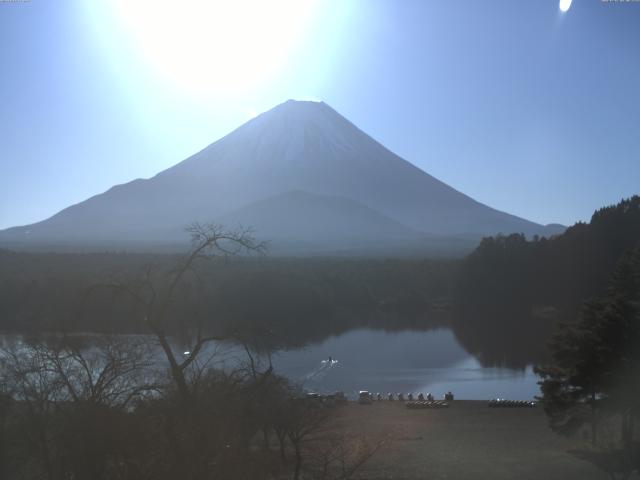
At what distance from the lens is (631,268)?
12.6 metres

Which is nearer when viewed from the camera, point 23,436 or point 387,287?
point 23,436

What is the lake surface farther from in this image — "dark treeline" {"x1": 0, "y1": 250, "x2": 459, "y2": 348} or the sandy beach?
the sandy beach

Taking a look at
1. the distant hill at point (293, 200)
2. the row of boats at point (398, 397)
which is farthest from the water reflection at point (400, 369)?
the distant hill at point (293, 200)

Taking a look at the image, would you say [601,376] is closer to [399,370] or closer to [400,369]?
[399,370]

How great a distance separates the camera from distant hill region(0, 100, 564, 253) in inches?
2645

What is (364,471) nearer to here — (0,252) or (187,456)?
(187,456)

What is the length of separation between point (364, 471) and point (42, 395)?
519cm

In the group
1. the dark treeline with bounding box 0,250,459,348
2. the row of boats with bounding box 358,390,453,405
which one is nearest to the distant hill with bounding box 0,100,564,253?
the dark treeline with bounding box 0,250,459,348

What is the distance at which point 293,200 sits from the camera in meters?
72.3

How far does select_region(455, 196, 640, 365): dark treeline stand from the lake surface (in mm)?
2425

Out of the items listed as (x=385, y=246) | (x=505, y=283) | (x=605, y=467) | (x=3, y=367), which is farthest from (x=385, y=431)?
(x=385, y=246)

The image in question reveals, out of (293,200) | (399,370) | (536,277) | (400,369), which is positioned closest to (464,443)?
(399,370)

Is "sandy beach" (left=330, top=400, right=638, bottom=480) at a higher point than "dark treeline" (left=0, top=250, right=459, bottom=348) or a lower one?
lower

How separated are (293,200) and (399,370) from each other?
54.2 meters
